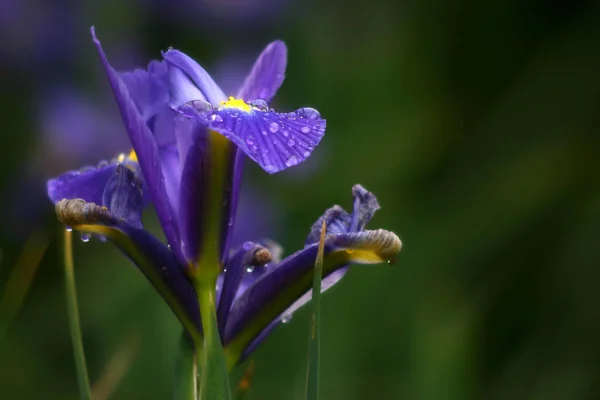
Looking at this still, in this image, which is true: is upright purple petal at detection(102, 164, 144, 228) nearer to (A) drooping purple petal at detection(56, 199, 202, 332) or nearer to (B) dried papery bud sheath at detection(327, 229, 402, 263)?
(A) drooping purple petal at detection(56, 199, 202, 332)

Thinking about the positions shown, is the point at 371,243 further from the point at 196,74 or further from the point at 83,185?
the point at 83,185

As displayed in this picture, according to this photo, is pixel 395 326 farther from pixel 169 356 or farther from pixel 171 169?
pixel 171 169

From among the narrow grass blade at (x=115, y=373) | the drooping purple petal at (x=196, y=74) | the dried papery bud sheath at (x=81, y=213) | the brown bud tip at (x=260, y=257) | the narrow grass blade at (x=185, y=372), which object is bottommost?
the narrow grass blade at (x=115, y=373)

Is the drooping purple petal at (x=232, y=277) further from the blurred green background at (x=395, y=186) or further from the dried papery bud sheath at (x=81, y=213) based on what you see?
the blurred green background at (x=395, y=186)

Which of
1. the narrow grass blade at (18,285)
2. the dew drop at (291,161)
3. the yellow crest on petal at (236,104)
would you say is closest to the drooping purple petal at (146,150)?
the yellow crest on petal at (236,104)

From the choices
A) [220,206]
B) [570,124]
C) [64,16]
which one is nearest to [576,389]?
[570,124]

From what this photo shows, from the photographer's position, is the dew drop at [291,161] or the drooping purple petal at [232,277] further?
the drooping purple petal at [232,277]

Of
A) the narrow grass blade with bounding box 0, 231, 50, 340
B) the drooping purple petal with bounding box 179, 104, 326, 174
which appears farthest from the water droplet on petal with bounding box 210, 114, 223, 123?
the narrow grass blade with bounding box 0, 231, 50, 340
